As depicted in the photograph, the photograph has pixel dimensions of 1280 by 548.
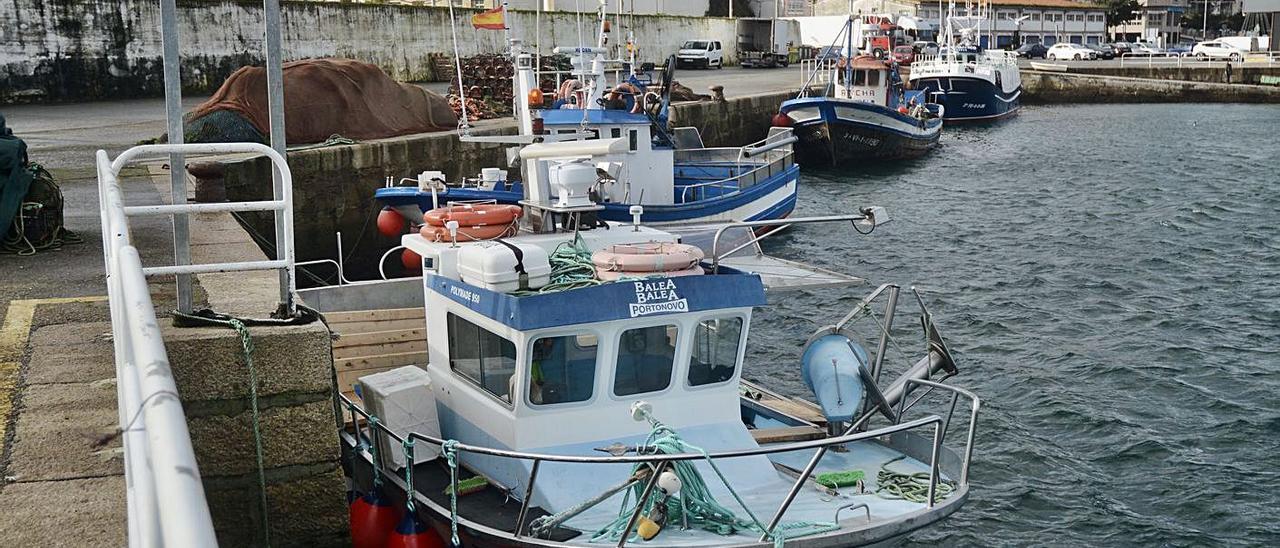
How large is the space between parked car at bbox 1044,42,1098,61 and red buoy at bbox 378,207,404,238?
191 feet

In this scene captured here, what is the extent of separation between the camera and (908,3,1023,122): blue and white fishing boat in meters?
44.4

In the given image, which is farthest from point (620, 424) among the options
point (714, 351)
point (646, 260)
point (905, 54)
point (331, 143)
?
point (905, 54)

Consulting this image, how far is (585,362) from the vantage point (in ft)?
23.0

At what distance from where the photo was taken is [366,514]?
7293mm

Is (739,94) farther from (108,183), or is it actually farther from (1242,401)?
(108,183)

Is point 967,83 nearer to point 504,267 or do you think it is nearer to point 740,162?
point 740,162

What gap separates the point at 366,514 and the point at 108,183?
9.42ft

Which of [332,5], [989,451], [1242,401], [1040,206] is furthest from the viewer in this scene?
[332,5]

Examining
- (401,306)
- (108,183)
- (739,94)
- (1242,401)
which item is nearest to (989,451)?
(1242,401)

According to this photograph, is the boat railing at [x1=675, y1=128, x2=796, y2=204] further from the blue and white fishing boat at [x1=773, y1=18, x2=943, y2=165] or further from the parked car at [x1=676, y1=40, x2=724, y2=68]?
the parked car at [x1=676, y1=40, x2=724, y2=68]

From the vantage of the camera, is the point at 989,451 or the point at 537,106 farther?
the point at 537,106

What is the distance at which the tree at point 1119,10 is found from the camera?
85500mm

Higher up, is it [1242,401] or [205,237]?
[205,237]

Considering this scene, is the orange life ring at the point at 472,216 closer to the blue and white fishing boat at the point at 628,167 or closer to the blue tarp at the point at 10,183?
the blue tarp at the point at 10,183
